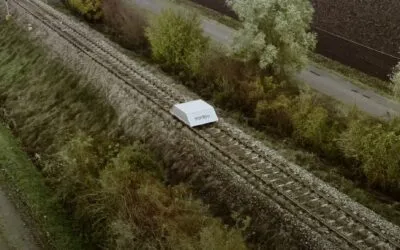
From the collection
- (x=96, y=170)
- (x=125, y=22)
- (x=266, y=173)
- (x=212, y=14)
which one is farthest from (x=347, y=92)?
(x=96, y=170)

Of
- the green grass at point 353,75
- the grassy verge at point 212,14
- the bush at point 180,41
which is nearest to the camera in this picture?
the bush at point 180,41

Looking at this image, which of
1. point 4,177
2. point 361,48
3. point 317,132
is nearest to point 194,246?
point 317,132

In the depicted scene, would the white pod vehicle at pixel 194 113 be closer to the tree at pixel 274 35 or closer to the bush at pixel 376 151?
the tree at pixel 274 35

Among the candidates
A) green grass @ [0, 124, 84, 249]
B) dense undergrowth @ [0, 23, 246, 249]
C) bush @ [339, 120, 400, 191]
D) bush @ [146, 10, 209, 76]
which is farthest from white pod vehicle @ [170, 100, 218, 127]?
green grass @ [0, 124, 84, 249]

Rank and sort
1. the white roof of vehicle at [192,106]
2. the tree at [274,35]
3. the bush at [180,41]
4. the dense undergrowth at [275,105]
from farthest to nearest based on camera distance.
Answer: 1. the bush at [180,41]
2. the tree at [274,35]
3. the white roof of vehicle at [192,106]
4. the dense undergrowth at [275,105]

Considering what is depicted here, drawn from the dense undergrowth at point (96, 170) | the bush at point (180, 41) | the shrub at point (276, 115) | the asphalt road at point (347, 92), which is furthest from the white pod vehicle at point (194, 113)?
the asphalt road at point (347, 92)

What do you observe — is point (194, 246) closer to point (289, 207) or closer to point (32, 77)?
point (289, 207)
